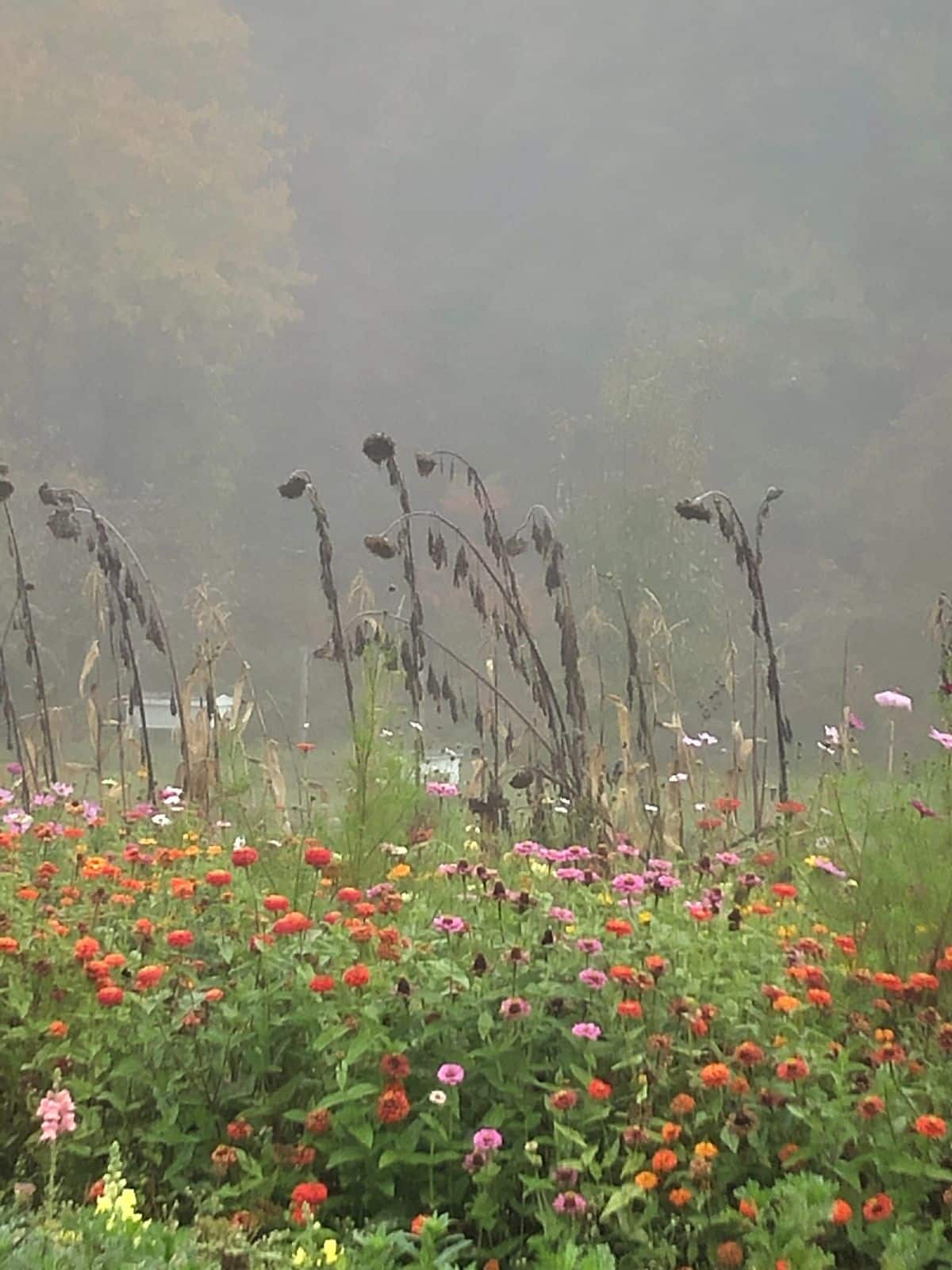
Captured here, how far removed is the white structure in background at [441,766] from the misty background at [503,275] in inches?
62.1

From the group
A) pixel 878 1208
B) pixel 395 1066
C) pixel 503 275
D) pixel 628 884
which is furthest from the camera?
pixel 503 275

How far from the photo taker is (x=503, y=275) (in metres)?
4.62

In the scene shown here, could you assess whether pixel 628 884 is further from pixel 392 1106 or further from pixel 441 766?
pixel 441 766

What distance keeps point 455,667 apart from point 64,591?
135 cm

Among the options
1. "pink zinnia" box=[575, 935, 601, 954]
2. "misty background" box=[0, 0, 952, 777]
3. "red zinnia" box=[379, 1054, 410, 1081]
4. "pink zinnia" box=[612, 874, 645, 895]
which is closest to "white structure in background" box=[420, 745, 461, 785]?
"pink zinnia" box=[612, 874, 645, 895]

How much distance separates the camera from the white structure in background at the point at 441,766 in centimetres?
211

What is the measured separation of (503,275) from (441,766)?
8.75 ft

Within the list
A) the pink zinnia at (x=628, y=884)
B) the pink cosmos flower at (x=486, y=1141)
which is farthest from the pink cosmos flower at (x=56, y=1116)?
the pink zinnia at (x=628, y=884)

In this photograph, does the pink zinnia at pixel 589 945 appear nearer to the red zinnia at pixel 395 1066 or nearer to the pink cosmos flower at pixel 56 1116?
the red zinnia at pixel 395 1066

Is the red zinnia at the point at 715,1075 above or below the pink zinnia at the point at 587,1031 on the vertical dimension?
below

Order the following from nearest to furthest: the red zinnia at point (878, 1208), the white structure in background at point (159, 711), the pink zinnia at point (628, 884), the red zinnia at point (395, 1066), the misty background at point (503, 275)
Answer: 1. the red zinnia at point (878, 1208)
2. the red zinnia at point (395, 1066)
3. the pink zinnia at point (628, 884)
4. the white structure in background at point (159, 711)
5. the misty background at point (503, 275)

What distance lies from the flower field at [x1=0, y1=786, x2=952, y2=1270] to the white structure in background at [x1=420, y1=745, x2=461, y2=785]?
0.88 meters

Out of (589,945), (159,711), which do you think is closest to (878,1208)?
(589,945)

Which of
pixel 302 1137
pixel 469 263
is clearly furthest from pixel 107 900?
pixel 469 263
